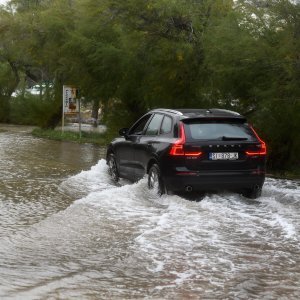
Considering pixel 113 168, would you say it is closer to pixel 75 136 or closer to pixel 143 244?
pixel 143 244

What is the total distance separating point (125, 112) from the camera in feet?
74.0

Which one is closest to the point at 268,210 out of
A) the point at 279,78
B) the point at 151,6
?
the point at 279,78

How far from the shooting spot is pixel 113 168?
43.5 ft

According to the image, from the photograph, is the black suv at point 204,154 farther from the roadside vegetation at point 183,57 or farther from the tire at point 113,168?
the roadside vegetation at point 183,57

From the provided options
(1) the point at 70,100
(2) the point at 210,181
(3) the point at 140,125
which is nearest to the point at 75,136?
(1) the point at 70,100

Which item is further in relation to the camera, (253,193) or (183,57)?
(183,57)

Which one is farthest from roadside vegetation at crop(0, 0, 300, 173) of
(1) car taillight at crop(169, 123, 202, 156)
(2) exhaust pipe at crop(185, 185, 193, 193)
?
(2) exhaust pipe at crop(185, 185, 193, 193)

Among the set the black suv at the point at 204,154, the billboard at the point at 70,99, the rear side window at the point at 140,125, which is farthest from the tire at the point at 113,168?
the billboard at the point at 70,99

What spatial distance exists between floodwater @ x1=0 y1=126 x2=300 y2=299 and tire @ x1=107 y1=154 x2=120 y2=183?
812mm

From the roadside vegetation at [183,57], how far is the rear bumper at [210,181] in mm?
3083

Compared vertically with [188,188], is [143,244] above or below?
below

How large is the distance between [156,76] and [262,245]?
37.2 feet

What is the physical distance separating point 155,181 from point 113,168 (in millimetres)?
2879

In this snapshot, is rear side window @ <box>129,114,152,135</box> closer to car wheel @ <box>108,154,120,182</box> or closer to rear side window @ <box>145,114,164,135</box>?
rear side window @ <box>145,114,164,135</box>
